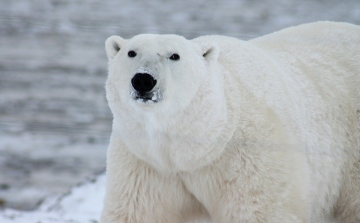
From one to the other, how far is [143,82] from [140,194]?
2.71 ft

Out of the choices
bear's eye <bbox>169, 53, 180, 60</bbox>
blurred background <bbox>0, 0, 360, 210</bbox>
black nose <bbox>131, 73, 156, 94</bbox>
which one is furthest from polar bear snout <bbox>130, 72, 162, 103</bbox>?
blurred background <bbox>0, 0, 360, 210</bbox>

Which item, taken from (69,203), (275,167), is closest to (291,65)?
(275,167)

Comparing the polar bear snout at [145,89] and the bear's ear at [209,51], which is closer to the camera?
the polar bear snout at [145,89]

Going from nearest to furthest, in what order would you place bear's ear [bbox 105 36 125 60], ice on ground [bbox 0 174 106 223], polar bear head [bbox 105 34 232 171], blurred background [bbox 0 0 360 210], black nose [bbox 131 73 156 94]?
black nose [bbox 131 73 156 94]
polar bear head [bbox 105 34 232 171]
bear's ear [bbox 105 36 125 60]
ice on ground [bbox 0 174 106 223]
blurred background [bbox 0 0 360 210]

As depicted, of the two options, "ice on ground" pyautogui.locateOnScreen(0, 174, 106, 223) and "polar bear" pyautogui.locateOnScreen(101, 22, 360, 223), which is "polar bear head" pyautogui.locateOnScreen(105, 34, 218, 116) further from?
"ice on ground" pyautogui.locateOnScreen(0, 174, 106, 223)

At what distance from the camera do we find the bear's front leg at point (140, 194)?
318cm

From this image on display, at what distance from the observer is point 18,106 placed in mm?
8438

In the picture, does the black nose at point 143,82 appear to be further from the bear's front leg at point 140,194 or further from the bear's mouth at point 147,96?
the bear's front leg at point 140,194

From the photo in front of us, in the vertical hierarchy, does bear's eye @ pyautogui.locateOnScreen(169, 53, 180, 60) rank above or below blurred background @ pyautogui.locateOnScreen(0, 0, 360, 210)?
below

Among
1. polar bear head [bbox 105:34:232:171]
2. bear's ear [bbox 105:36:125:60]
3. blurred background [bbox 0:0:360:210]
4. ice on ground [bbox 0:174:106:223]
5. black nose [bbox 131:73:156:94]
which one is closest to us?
black nose [bbox 131:73:156:94]

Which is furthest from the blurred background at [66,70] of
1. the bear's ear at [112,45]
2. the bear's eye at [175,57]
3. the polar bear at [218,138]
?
the bear's eye at [175,57]

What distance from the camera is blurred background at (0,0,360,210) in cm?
694

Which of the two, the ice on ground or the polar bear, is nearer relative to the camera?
the polar bear

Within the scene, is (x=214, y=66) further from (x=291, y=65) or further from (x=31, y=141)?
(x=31, y=141)
